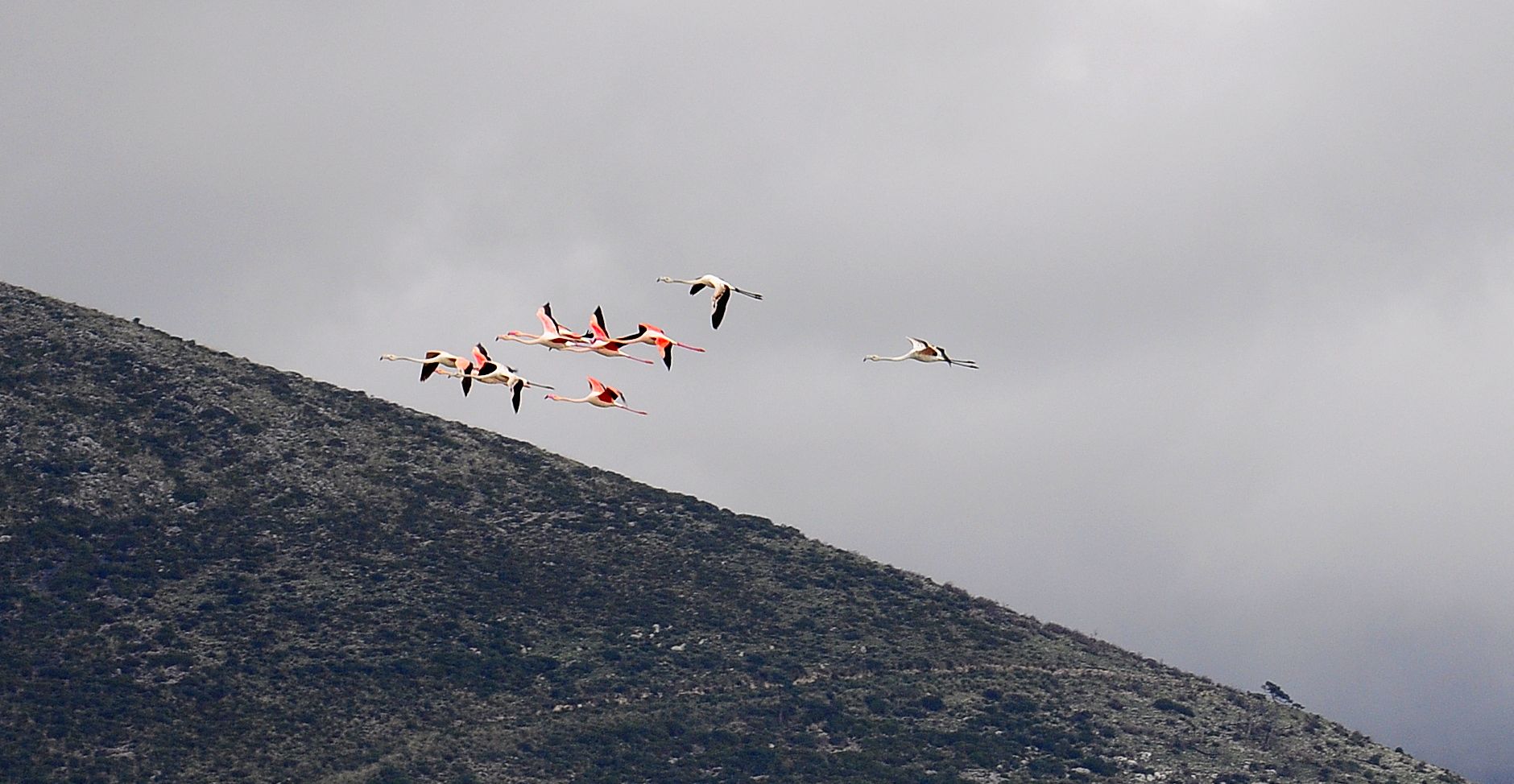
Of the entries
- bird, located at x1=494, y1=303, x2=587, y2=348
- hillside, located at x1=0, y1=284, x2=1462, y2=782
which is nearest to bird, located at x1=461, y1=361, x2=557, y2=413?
bird, located at x1=494, y1=303, x2=587, y2=348

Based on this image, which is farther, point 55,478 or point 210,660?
point 55,478

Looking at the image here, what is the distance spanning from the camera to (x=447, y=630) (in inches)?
4547

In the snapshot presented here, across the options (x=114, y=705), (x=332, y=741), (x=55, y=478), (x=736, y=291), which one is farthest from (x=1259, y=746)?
(x=736, y=291)

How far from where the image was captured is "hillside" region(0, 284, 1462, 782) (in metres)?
104

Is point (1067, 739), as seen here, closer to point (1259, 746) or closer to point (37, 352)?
point (1259, 746)

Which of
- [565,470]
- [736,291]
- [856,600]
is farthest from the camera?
[565,470]

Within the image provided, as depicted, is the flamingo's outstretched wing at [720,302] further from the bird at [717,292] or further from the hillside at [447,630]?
the hillside at [447,630]

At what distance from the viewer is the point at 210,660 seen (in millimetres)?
107312

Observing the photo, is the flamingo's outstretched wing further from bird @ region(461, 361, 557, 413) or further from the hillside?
the hillside

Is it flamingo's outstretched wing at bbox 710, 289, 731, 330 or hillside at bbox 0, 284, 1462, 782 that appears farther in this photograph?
hillside at bbox 0, 284, 1462, 782

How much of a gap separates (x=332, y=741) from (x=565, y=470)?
37.1m

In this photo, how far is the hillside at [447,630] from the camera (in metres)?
104

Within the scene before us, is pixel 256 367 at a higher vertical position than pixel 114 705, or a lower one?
higher

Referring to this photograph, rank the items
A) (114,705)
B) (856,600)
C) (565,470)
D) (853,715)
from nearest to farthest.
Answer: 1. (114,705)
2. (853,715)
3. (856,600)
4. (565,470)
